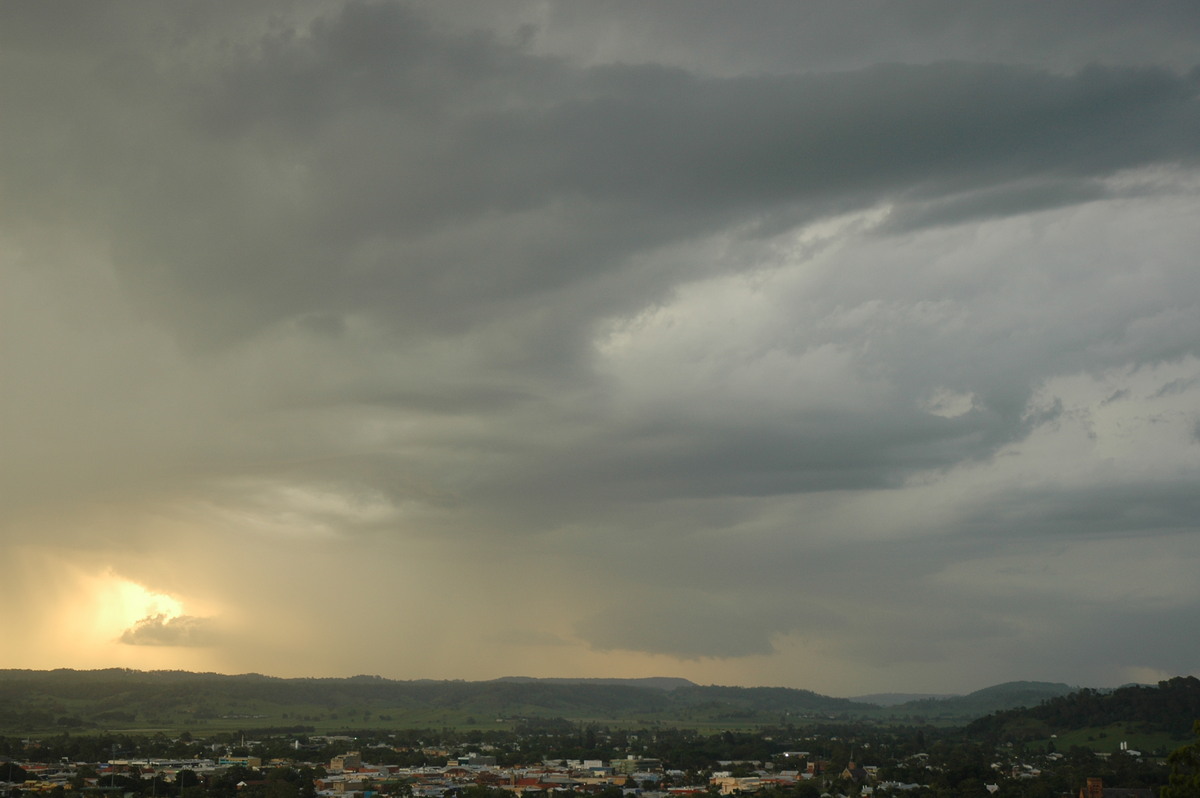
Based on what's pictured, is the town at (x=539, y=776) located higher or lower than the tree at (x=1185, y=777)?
lower

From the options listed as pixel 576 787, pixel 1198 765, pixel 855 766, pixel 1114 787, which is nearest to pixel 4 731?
pixel 576 787

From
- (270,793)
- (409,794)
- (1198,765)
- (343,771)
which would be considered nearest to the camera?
(1198,765)

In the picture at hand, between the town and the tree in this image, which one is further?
the town

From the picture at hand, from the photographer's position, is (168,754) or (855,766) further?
(168,754)

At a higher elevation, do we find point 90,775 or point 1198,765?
point 1198,765

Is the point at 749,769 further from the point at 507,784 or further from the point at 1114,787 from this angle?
the point at 1114,787

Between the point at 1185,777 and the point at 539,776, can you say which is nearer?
the point at 1185,777

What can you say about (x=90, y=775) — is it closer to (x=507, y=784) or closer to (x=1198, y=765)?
(x=507, y=784)

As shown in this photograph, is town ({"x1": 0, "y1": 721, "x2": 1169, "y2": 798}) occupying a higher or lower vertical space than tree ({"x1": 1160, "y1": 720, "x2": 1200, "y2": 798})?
lower

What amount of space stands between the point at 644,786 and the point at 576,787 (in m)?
12.9

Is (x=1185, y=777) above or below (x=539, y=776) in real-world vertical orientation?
above

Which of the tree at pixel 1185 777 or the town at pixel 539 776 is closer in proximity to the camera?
the tree at pixel 1185 777

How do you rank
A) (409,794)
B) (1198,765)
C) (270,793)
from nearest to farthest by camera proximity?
(1198,765) < (270,793) < (409,794)

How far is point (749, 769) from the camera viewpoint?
18225 cm
